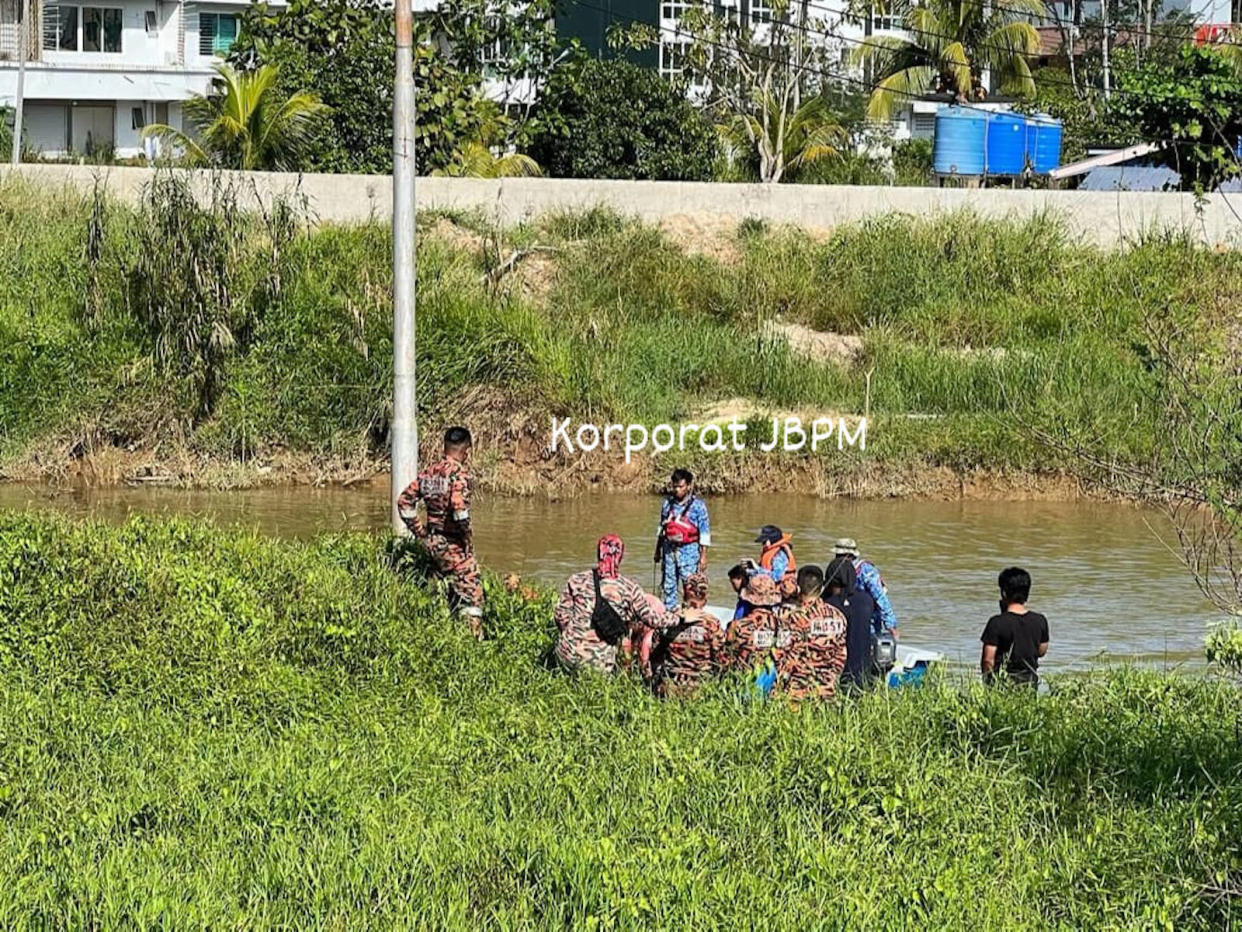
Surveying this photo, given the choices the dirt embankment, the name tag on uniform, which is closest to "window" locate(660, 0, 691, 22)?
the dirt embankment

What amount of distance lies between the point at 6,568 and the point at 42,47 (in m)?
41.5

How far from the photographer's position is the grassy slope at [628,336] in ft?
73.7

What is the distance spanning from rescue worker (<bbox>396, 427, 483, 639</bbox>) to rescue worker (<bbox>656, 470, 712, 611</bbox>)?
1899 mm

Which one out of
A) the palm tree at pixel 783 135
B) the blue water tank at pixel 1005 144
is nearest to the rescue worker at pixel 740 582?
the blue water tank at pixel 1005 144

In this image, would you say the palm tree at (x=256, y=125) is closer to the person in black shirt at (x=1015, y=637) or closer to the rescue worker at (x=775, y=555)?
the rescue worker at (x=775, y=555)

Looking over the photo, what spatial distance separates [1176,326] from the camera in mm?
8422

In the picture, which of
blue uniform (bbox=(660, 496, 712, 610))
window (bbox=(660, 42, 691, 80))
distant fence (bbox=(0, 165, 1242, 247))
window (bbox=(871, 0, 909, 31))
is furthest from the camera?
window (bbox=(660, 42, 691, 80))

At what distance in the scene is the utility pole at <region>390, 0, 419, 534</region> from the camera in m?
13.5

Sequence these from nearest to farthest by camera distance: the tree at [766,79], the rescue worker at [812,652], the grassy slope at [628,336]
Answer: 1. the rescue worker at [812,652]
2. the grassy slope at [628,336]
3. the tree at [766,79]

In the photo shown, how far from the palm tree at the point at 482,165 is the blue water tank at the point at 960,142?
752cm

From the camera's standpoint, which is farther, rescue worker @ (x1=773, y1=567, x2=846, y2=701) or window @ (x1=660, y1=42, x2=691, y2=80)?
window @ (x1=660, y1=42, x2=691, y2=80)

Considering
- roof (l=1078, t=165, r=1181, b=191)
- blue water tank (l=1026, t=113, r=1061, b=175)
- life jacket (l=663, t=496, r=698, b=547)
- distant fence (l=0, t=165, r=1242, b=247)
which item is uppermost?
blue water tank (l=1026, t=113, r=1061, b=175)

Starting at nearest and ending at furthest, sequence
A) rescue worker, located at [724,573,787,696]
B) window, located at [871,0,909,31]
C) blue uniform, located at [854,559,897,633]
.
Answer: rescue worker, located at [724,573,787,696], blue uniform, located at [854,559,897,633], window, located at [871,0,909,31]

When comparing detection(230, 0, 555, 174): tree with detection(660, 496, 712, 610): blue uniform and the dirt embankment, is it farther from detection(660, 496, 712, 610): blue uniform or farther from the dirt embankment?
detection(660, 496, 712, 610): blue uniform
